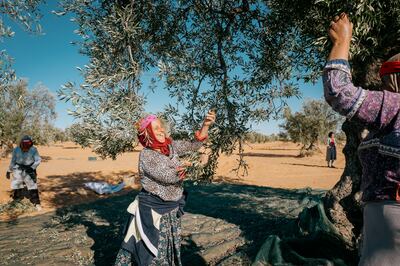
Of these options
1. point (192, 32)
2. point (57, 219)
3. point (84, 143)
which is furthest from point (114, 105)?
point (57, 219)

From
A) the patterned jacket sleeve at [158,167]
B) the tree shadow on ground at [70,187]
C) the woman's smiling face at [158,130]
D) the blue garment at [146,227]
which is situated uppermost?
the woman's smiling face at [158,130]

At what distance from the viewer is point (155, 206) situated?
193 inches

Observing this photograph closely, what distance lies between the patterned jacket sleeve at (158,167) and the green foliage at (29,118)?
21.9 metres

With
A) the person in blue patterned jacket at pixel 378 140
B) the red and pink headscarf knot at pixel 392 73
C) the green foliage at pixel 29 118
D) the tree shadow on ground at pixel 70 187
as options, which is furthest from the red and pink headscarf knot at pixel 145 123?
the green foliage at pixel 29 118

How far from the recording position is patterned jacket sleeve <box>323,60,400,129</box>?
1.99 meters

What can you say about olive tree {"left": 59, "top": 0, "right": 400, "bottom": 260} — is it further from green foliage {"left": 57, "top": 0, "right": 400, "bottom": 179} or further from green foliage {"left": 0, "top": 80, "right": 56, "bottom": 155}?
green foliage {"left": 0, "top": 80, "right": 56, "bottom": 155}

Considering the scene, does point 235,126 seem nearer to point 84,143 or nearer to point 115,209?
point 84,143

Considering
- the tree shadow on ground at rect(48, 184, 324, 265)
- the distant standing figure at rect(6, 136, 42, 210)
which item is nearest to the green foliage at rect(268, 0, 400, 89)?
the tree shadow on ground at rect(48, 184, 324, 265)

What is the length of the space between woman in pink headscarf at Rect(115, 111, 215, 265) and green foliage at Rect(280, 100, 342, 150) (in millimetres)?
28892

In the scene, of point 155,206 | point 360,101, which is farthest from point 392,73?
point 155,206

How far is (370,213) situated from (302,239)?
11.7 feet

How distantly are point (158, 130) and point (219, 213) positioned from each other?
4.79 metres

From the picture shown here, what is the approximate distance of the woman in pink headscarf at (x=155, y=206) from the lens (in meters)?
4.78

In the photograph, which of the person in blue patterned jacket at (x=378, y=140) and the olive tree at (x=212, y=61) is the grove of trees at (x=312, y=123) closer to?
the olive tree at (x=212, y=61)
